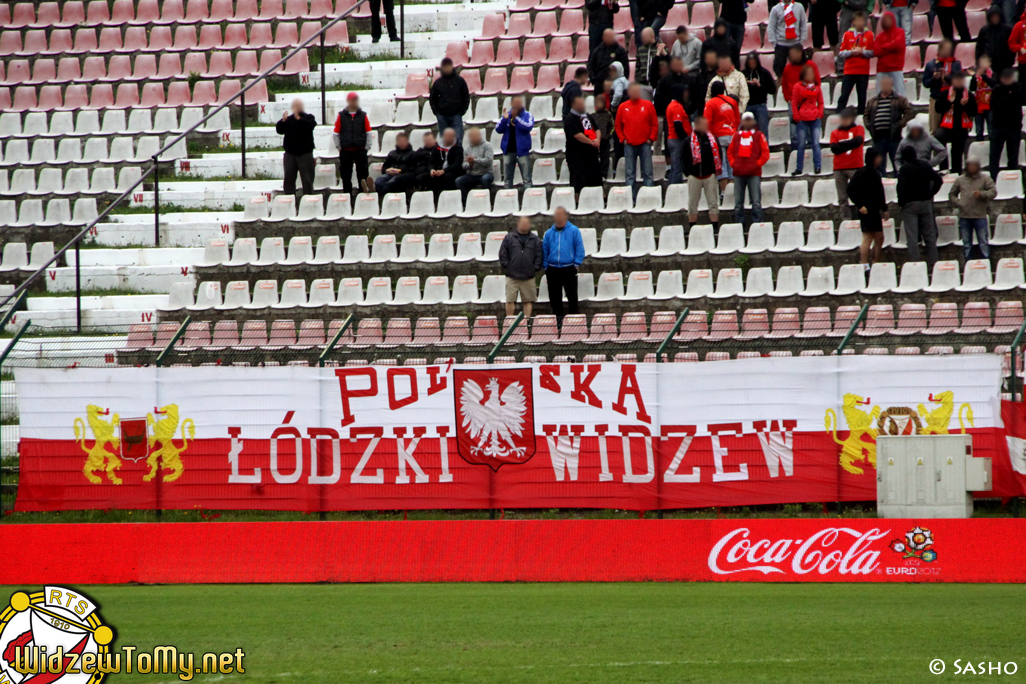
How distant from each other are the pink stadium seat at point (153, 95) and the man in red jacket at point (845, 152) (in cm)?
1408

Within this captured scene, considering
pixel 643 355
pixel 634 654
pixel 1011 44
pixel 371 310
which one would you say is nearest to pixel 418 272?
pixel 371 310

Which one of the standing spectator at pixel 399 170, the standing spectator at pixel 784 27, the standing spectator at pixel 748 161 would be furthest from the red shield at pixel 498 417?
the standing spectator at pixel 784 27

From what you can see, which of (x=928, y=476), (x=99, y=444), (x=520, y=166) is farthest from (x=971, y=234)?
(x=99, y=444)

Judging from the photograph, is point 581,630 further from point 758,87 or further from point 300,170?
point 300,170

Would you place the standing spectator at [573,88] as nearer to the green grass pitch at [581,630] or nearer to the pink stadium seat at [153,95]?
the pink stadium seat at [153,95]

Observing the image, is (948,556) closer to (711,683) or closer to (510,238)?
(711,683)

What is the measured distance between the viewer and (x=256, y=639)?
8.32 m

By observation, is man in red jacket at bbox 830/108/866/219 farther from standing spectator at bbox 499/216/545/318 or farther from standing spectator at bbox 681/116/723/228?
standing spectator at bbox 499/216/545/318

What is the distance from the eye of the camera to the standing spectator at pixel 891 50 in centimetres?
1773

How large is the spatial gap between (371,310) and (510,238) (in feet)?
8.09

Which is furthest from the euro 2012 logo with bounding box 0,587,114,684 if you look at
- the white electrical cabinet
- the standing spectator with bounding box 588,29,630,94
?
the standing spectator with bounding box 588,29,630,94

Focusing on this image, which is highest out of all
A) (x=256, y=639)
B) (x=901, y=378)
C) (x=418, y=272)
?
(x=418, y=272)

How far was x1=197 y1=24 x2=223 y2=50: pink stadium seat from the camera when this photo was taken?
25266 mm

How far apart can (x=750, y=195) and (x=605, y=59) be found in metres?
3.73
